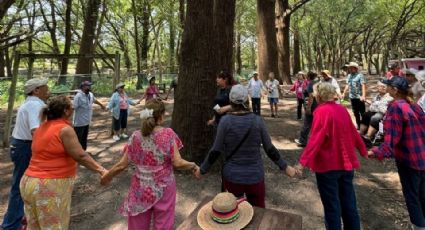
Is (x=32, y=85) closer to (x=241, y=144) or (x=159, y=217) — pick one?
(x=159, y=217)

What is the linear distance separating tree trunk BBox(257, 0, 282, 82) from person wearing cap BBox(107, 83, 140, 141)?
8.28m

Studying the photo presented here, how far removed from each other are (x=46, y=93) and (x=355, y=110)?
767 cm

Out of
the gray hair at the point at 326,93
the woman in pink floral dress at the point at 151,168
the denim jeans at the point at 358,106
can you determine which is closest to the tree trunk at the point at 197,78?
the gray hair at the point at 326,93

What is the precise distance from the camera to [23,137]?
14.7ft

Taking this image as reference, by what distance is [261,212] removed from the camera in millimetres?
3129

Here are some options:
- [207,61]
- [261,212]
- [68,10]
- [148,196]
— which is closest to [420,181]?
[261,212]

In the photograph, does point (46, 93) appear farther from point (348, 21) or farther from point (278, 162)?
point (348, 21)

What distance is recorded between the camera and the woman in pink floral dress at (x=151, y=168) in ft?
10.5

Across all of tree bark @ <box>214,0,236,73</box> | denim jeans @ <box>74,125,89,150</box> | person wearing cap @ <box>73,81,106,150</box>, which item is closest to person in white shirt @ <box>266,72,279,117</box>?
tree bark @ <box>214,0,236,73</box>

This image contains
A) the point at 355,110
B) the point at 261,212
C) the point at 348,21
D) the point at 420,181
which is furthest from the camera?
the point at 348,21

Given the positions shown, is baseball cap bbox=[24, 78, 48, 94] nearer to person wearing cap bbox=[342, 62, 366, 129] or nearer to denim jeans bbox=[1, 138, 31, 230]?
denim jeans bbox=[1, 138, 31, 230]

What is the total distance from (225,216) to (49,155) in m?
→ 1.70

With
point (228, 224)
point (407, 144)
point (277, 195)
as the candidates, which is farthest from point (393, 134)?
point (277, 195)

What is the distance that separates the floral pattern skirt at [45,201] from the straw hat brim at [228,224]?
1.31 meters
